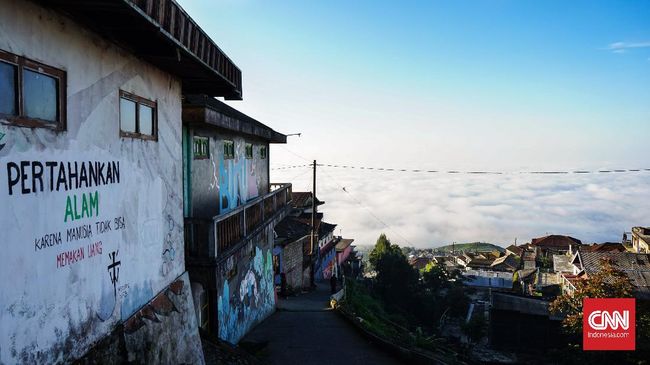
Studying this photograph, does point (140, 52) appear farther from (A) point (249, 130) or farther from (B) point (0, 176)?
(A) point (249, 130)

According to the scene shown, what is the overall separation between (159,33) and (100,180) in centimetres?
201

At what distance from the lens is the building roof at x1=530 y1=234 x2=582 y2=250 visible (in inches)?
2869

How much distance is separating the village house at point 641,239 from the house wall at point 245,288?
45.9 m

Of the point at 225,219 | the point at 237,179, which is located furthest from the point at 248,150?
the point at 225,219

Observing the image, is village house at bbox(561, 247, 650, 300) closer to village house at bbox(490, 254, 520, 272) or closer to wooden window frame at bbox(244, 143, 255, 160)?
village house at bbox(490, 254, 520, 272)

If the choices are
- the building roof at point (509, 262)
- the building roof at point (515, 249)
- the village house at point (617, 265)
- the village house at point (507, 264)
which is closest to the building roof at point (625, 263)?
the village house at point (617, 265)

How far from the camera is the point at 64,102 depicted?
202 inches

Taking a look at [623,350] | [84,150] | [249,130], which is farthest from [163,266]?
[623,350]

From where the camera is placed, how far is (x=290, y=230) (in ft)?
97.6

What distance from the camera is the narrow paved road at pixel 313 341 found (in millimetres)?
12961

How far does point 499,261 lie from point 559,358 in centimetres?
4837

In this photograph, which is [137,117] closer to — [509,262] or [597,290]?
[597,290]

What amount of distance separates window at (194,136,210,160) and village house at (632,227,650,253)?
167 ft

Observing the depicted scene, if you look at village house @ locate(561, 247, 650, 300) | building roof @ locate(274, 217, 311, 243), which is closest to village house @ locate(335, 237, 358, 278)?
building roof @ locate(274, 217, 311, 243)
